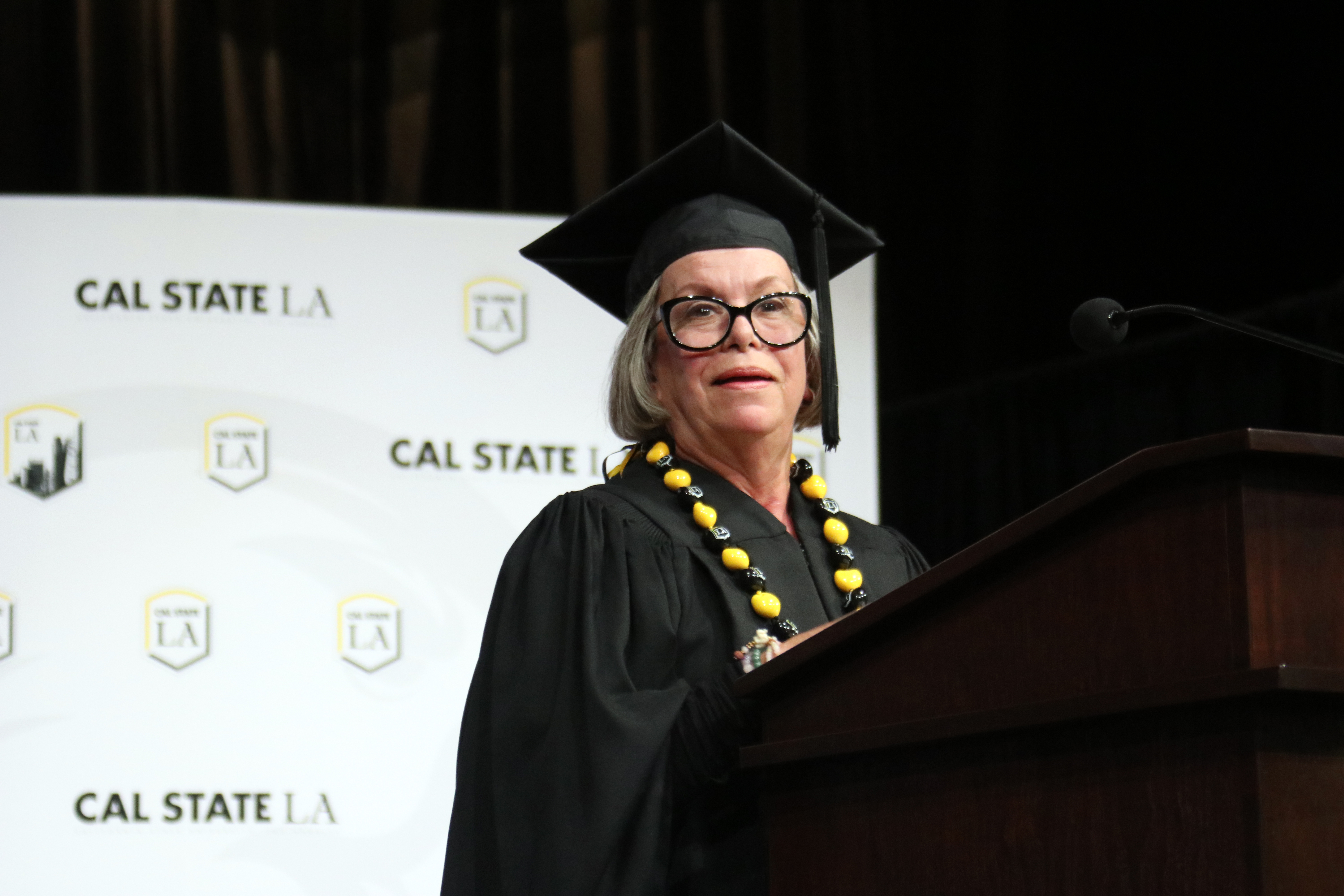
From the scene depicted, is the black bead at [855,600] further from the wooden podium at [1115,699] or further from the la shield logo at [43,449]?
the la shield logo at [43,449]

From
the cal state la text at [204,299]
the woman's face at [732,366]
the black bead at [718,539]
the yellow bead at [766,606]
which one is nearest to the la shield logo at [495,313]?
the cal state la text at [204,299]

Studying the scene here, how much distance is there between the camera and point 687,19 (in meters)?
4.55

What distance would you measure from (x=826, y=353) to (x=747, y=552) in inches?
12.2

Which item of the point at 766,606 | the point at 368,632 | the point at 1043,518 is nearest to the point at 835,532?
the point at 766,606

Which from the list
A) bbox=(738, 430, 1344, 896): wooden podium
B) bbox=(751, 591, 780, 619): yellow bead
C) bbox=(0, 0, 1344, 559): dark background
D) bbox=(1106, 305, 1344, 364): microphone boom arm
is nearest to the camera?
bbox=(738, 430, 1344, 896): wooden podium

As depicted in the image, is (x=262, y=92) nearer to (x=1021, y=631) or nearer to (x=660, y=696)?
(x=660, y=696)

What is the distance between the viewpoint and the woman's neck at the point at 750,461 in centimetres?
213

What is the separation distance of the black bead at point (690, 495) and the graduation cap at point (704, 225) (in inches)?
7.7

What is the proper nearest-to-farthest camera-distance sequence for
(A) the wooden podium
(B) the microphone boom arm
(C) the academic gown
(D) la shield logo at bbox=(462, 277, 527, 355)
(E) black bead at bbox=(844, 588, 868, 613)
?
(A) the wooden podium, (B) the microphone boom arm, (C) the academic gown, (E) black bead at bbox=(844, 588, 868, 613), (D) la shield logo at bbox=(462, 277, 527, 355)

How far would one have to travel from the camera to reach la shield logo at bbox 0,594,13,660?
9.91ft

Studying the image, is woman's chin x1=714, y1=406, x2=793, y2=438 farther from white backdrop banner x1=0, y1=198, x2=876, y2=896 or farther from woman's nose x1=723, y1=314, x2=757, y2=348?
white backdrop banner x1=0, y1=198, x2=876, y2=896

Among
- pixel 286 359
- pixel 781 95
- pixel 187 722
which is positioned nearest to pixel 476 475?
pixel 286 359

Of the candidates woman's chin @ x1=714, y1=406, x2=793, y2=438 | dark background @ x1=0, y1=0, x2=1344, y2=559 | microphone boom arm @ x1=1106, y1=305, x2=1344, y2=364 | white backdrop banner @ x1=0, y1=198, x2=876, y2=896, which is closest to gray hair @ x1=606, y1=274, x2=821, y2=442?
woman's chin @ x1=714, y1=406, x2=793, y2=438

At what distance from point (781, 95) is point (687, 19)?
344 millimetres
